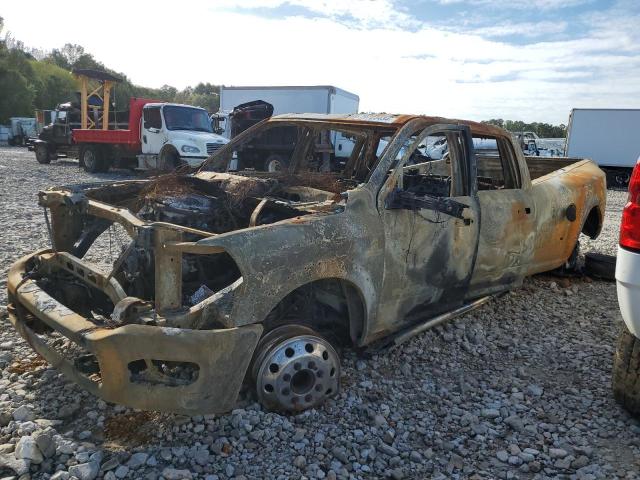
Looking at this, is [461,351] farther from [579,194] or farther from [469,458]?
[579,194]

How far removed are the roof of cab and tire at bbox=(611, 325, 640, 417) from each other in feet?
6.06

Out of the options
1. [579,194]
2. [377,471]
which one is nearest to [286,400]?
[377,471]

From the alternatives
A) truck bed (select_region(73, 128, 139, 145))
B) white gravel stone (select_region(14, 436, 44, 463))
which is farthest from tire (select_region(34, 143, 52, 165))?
white gravel stone (select_region(14, 436, 44, 463))

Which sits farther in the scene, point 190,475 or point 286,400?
point 286,400

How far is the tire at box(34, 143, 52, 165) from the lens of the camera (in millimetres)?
19811

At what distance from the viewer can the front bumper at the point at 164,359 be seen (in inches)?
95.4

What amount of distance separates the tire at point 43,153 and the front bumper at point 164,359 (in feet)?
64.8

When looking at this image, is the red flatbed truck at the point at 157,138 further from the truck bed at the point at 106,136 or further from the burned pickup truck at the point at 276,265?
the burned pickup truck at the point at 276,265

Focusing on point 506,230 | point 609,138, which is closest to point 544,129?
point 609,138

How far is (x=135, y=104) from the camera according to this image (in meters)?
15.5

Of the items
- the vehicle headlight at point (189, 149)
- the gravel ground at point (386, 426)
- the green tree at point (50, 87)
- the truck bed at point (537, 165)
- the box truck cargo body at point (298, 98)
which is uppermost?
the green tree at point (50, 87)

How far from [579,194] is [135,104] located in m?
13.7

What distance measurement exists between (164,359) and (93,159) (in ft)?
53.5

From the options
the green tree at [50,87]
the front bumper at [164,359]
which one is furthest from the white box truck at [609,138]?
the green tree at [50,87]
